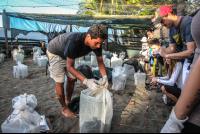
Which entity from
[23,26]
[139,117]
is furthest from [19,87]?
[23,26]

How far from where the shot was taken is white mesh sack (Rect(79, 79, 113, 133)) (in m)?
1.50

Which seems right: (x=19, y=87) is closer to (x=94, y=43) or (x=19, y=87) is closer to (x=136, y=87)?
(x=94, y=43)

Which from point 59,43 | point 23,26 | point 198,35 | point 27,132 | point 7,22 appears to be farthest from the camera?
point 23,26

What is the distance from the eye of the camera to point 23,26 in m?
7.39

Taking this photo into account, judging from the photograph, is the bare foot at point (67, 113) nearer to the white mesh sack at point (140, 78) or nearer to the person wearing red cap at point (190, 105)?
the person wearing red cap at point (190, 105)

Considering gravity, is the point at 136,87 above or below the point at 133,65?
below

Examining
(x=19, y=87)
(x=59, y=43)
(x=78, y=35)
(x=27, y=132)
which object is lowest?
(x=19, y=87)

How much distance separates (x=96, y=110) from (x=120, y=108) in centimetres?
94

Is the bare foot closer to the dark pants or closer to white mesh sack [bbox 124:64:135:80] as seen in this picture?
the dark pants

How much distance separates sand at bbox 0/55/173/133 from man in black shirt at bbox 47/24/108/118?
254 mm

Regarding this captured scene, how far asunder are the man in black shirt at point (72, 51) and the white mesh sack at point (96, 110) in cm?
10

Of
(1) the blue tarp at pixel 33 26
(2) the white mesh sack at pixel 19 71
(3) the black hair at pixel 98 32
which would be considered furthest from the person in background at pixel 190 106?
(1) the blue tarp at pixel 33 26

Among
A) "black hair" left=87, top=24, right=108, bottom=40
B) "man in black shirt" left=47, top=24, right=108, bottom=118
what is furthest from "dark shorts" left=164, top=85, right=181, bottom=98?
"black hair" left=87, top=24, right=108, bottom=40

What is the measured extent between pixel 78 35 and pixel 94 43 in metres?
0.29
